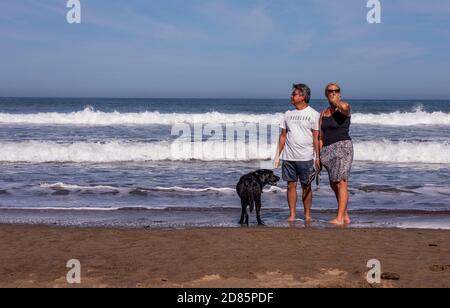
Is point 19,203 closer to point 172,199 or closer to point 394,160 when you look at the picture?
point 172,199

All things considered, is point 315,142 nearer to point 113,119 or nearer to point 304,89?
point 304,89

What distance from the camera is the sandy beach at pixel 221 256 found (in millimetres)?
4453

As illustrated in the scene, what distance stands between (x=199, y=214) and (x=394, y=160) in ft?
29.8

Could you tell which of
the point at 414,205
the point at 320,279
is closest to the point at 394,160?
the point at 414,205

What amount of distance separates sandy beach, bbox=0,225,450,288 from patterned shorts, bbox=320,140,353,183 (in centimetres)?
73

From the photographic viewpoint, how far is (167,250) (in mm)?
5504

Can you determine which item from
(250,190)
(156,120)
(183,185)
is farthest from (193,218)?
(156,120)

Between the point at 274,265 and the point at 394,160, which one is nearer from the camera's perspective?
the point at 274,265

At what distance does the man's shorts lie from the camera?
22.5 ft

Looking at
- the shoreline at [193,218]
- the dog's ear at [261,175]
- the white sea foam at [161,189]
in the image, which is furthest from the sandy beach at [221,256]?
the white sea foam at [161,189]

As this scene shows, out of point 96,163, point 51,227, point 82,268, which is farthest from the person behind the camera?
point 96,163

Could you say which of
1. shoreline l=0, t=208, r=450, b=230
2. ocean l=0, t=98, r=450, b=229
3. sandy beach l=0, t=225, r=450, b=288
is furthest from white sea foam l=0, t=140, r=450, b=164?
sandy beach l=0, t=225, r=450, b=288

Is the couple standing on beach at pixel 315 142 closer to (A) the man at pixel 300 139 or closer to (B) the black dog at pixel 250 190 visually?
(A) the man at pixel 300 139

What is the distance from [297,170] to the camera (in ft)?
22.7
